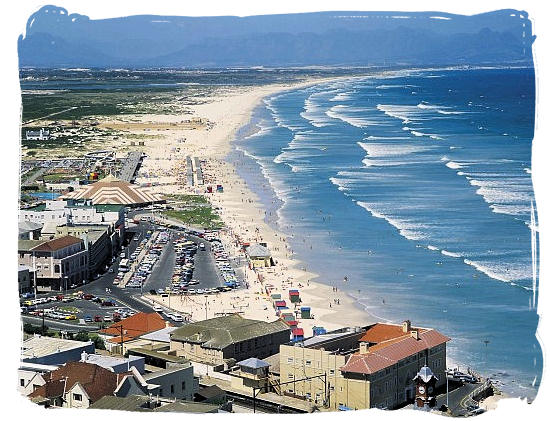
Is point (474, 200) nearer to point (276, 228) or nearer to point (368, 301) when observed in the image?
point (276, 228)

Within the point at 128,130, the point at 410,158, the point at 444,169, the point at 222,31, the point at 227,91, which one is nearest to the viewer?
the point at 222,31

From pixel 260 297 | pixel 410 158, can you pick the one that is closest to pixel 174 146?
pixel 410 158

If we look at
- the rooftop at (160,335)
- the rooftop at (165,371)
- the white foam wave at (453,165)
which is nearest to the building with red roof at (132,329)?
the rooftop at (160,335)

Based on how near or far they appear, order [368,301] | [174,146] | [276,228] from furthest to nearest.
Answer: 1. [174,146]
2. [276,228]
3. [368,301]

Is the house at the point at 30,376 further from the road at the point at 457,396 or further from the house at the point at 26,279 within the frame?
the house at the point at 26,279

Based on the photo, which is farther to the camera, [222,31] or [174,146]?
[174,146]

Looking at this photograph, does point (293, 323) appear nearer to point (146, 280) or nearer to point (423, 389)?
point (146, 280)
